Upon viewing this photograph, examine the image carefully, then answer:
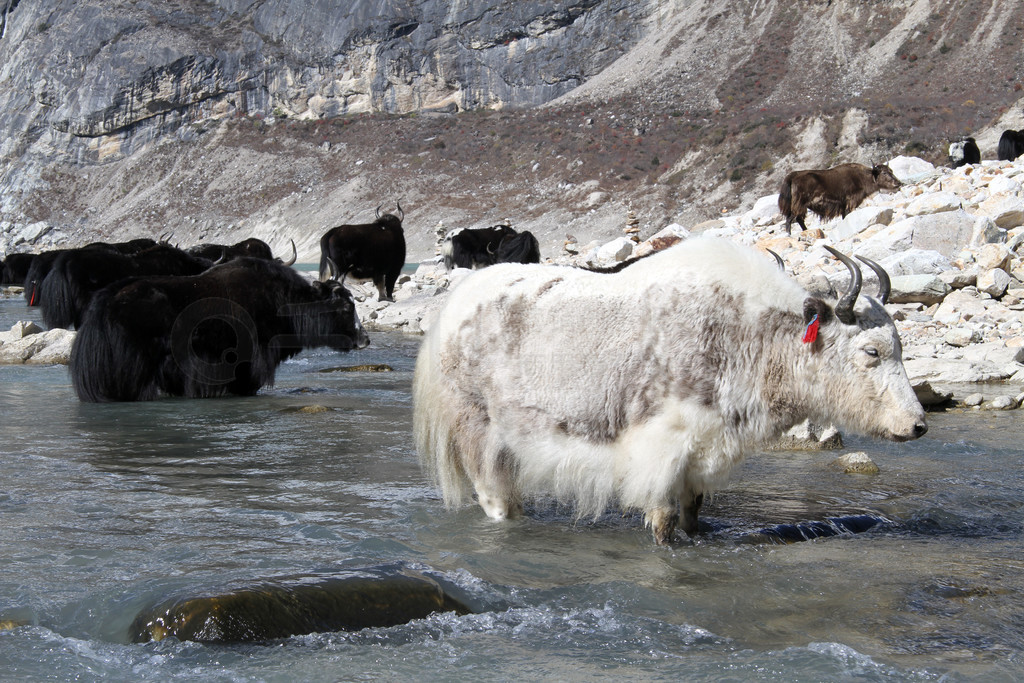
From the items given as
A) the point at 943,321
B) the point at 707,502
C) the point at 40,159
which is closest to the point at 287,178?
the point at 40,159

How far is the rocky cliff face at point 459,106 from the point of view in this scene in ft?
132

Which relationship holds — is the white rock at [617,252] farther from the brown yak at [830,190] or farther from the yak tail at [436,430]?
the yak tail at [436,430]

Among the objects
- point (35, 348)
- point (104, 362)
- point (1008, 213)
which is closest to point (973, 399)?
point (1008, 213)

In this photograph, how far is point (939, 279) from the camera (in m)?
9.80

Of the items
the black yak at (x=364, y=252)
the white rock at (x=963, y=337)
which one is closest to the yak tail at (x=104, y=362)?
the white rock at (x=963, y=337)

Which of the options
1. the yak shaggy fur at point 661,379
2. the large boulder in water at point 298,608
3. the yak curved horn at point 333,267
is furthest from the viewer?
the yak curved horn at point 333,267

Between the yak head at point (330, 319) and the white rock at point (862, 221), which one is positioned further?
the white rock at point (862, 221)

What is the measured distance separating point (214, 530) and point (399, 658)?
145 cm

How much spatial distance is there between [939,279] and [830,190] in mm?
8361

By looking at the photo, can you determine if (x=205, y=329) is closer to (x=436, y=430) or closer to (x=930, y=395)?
(x=436, y=430)

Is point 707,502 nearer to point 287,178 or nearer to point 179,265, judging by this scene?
point 179,265

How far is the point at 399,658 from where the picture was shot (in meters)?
2.70

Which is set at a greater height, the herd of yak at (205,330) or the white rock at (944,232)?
the white rock at (944,232)

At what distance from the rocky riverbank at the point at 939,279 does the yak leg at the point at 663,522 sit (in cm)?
102
